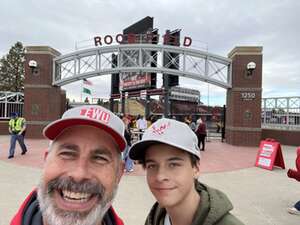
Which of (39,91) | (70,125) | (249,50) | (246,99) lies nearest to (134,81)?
(39,91)

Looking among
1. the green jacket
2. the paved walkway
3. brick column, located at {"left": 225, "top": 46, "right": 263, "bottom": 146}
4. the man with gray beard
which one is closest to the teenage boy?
the green jacket

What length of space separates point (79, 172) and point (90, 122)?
27 cm

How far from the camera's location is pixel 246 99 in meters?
16.1

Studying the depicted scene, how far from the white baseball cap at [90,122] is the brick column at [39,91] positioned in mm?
16901

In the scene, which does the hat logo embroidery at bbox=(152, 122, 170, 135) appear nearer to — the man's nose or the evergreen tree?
the man's nose

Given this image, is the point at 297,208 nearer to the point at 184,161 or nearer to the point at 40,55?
the point at 184,161

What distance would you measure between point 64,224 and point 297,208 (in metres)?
5.03

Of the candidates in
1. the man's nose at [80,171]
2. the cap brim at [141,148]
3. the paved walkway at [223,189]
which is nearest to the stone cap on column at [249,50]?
the paved walkway at [223,189]

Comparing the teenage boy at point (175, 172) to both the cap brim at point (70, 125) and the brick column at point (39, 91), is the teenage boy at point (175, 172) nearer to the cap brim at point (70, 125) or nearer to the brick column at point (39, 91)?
the cap brim at point (70, 125)

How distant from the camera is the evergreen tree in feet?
135

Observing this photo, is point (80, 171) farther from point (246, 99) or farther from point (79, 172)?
point (246, 99)

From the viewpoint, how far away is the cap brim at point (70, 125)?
5.02ft

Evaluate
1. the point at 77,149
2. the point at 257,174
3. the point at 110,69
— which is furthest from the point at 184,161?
the point at 110,69

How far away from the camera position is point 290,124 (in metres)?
17.0
